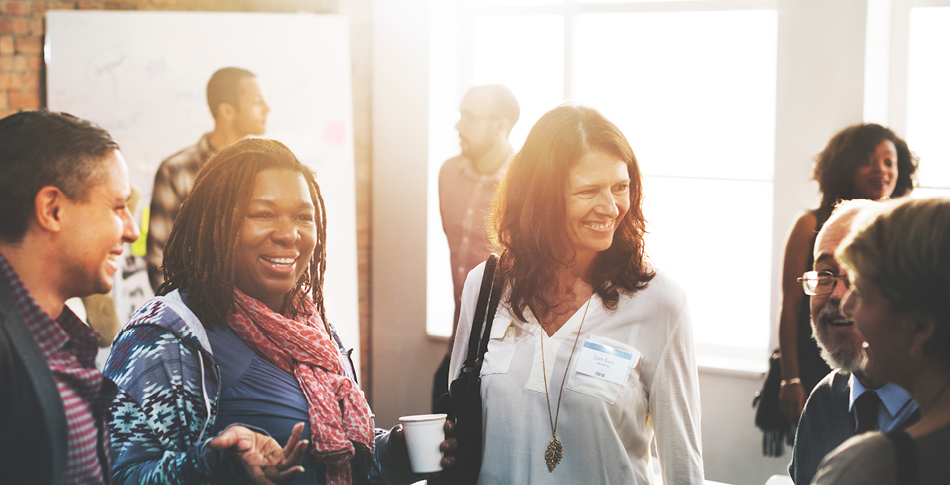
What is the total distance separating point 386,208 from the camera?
4.50 metres

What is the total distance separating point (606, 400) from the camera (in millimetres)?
1521

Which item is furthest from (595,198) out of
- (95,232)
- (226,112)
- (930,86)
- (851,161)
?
(930,86)

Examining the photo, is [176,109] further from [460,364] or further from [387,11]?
[460,364]

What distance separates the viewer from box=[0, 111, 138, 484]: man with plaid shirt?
95 centimetres

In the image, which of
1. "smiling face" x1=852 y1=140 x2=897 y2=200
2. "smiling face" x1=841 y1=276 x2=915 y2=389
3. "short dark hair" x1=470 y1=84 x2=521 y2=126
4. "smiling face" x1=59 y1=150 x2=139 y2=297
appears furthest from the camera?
"short dark hair" x1=470 y1=84 x2=521 y2=126

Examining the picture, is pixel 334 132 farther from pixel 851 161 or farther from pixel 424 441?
pixel 424 441

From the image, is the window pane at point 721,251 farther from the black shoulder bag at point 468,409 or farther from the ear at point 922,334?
the ear at point 922,334

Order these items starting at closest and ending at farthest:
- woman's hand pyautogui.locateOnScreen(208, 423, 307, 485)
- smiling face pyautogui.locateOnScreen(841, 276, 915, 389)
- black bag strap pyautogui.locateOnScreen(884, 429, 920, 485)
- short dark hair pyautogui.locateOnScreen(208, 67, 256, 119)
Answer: black bag strap pyautogui.locateOnScreen(884, 429, 920, 485) → smiling face pyautogui.locateOnScreen(841, 276, 915, 389) → woman's hand pyautogui.locateOnScreen(208, 423, 307, 485) → short dark hair pyautogui.locateOnScreen(208, 67, 256, 119)

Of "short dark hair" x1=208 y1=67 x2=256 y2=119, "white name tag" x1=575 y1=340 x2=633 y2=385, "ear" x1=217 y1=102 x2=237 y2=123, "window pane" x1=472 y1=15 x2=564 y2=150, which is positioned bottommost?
"white name tag" x1=575 y1=340 x2=633 y2=385

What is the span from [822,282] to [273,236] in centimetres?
119

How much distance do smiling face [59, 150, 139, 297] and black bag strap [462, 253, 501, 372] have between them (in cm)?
82

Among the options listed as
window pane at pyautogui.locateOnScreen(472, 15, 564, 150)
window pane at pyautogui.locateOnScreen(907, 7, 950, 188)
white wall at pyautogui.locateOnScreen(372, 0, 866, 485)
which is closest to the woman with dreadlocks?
white wall at pyautogui.locateOnScreen(372, 0, 866, 485)

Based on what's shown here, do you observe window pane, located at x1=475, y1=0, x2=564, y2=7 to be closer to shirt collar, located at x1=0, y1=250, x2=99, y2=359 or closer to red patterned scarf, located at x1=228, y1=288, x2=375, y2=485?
red patterned scarf, located at x1=228, y1=288, x2=375, y2=485

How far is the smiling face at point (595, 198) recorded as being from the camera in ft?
5.41
